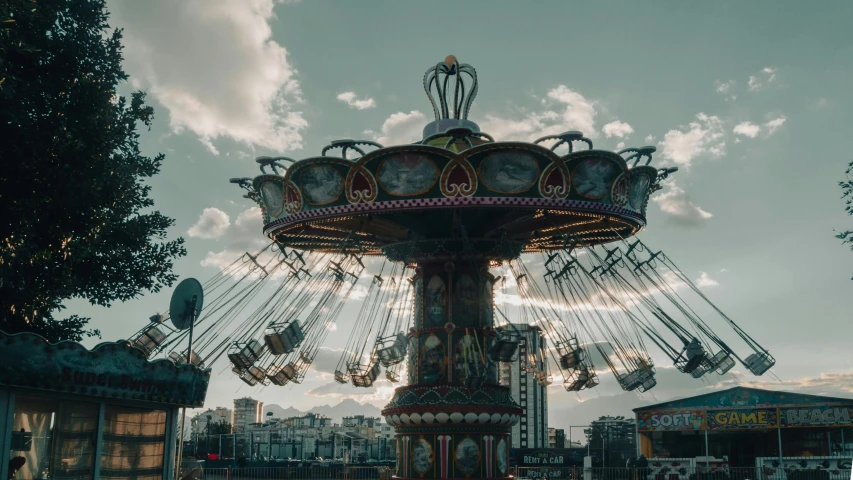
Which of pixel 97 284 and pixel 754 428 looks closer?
pixel 97 284

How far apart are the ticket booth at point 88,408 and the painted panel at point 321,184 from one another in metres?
4.53

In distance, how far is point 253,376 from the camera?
691 inches

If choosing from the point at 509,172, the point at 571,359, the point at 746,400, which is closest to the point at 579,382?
the point at 571,359

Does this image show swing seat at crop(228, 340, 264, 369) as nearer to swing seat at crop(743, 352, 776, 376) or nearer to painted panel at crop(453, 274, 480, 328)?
painted panel at crop(453, 274, 480, 328)

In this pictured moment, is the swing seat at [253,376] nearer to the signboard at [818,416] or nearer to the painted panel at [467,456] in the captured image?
the painted panel at [467,456]

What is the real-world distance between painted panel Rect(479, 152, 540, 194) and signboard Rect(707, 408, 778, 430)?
22836 mm

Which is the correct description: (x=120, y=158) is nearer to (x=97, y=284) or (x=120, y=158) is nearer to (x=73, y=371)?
(x=97, y=284)

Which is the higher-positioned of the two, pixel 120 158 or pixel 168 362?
pixel 120 158

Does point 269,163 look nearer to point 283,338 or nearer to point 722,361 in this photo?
point 283,338

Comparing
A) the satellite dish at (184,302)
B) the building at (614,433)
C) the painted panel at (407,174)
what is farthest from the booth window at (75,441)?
the building at (614,433)

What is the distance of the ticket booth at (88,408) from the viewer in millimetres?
9938

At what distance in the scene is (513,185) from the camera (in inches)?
587

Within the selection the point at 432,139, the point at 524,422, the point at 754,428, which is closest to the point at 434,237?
the point at 432,139

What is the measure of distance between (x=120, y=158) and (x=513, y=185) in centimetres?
779
